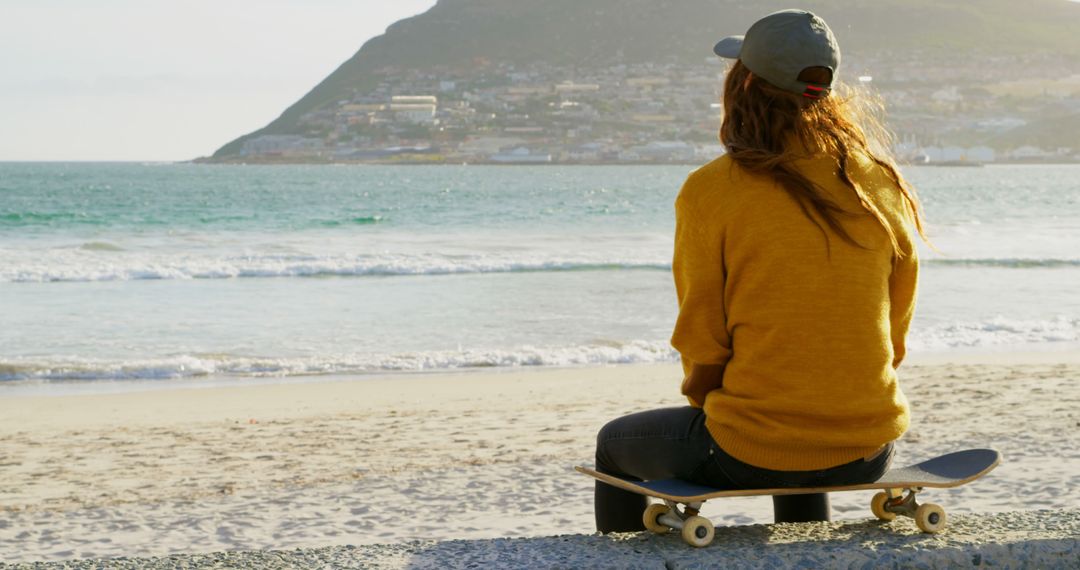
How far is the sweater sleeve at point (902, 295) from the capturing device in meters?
2.33

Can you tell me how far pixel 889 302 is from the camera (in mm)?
2342

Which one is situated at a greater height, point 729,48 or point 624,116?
point 624,116

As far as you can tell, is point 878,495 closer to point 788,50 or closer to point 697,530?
point 697,530

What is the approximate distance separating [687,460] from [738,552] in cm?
20

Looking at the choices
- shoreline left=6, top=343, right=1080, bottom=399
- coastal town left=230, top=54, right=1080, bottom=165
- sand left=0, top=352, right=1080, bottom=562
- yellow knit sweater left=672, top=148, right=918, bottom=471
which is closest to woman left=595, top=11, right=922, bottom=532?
yellow knit sweater left=672, top=148, right=918, bottom=471

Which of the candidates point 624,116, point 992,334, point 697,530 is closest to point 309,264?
point 992,334

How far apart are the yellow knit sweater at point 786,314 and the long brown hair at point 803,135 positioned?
0.07 feet

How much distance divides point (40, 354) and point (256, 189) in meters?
47.4

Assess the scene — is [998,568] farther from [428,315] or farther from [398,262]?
[398,262]

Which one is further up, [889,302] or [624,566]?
[889,302]

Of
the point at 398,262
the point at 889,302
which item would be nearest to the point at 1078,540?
the point at 889,302

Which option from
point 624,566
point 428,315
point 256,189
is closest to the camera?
point 624,566

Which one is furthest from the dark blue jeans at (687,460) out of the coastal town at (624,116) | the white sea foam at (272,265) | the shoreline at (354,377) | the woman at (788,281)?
the coastal town at (624,116)

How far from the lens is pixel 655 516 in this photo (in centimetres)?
237
